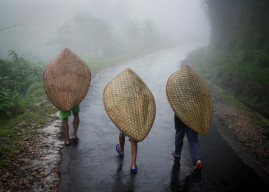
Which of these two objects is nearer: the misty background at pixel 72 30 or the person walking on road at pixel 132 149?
the person walking on road at pixel 132 149

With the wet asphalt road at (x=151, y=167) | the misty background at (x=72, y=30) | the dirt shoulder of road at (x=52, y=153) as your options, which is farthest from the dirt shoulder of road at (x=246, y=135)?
the misty background at (x=72, y=30)

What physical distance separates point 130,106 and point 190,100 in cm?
116

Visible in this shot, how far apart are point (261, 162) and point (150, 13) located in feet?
269

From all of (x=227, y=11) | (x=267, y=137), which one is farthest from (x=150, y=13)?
(x=267, y=137)

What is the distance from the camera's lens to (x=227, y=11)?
2419 cm

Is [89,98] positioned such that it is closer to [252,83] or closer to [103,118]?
[103,118]

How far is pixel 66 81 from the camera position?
681 cm

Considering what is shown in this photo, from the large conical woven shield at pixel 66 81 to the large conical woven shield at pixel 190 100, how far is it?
2155mm

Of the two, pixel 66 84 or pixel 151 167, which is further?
pixel 66 84

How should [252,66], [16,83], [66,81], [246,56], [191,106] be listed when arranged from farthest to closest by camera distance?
[246,56], [252,66], [16,83], [66,81], [191,106]

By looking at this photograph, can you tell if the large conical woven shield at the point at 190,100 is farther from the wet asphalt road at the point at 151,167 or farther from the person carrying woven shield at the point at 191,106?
the wet asphalt road at the point at 151,167

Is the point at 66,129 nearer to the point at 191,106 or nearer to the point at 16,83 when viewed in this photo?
the point at 191,106

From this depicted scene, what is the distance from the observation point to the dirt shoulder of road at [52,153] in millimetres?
5293

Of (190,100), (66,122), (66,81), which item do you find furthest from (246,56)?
(66,122)
